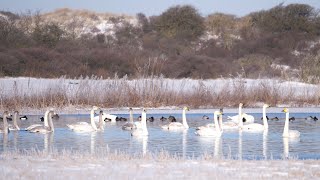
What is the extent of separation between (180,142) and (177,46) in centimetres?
3561

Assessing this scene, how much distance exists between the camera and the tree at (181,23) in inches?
2304

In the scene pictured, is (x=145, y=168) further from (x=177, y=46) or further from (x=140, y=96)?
(x=177, y=46)

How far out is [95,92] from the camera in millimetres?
25375

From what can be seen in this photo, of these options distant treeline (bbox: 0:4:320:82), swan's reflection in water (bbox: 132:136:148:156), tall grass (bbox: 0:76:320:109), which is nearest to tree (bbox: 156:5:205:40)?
distant treeline (bbox: 0:4:320:82)

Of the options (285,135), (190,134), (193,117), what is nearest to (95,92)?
(193,117)

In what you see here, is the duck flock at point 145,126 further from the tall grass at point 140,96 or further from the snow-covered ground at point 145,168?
the snow-covered ground at point 145,168

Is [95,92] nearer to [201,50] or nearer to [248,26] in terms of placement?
[201,50]

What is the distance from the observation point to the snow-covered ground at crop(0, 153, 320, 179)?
1042 cm

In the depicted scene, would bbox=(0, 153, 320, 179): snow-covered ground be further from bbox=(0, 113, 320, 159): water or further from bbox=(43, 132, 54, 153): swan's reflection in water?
bbox=(43, 132, 54, 153): swan's reflection in water

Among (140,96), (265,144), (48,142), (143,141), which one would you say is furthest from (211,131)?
(140,96)

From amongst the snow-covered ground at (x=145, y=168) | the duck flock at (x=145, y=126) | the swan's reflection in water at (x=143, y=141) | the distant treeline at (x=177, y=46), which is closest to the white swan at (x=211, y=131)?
the duck flock at (x=145, y=126)

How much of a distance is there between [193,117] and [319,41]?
35.0 meters

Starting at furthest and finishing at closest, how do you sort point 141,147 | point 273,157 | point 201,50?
point 201,50 → point 141,147 → point 273,157

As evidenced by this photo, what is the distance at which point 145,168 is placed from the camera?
36.7 ft
